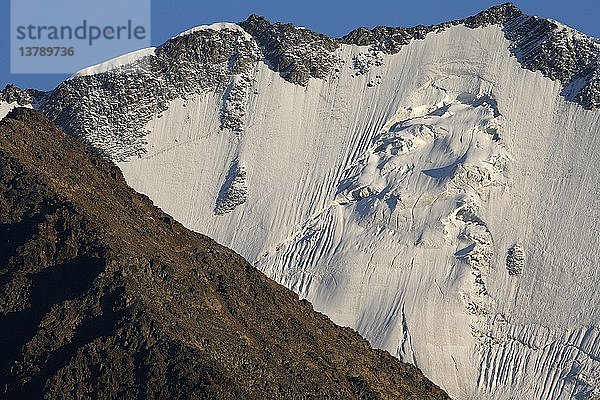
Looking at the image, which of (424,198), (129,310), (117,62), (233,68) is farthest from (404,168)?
(129,310)

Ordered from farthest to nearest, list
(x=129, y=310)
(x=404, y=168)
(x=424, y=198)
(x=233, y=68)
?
(x=233, y=68), (x=404, y=168), (x=424, y=198), (x=129, y=310)

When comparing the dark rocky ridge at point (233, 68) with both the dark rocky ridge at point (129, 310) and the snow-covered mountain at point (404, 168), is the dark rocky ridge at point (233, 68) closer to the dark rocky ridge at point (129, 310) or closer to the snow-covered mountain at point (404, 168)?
the snow-covered mountain at point (404, 168)

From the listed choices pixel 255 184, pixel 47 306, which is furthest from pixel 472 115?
pixel 47 306

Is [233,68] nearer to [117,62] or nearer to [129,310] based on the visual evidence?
[117,62]

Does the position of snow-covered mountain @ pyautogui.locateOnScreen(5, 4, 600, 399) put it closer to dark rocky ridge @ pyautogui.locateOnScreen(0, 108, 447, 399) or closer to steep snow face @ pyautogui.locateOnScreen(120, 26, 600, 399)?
steep snow face @ pyautogui.locateOnScreen(120, 26, 600, 399)

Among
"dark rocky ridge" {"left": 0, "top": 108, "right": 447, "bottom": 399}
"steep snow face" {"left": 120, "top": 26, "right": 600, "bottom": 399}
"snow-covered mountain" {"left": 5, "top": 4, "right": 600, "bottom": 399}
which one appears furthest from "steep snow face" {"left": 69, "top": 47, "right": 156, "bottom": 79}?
"dark rocky ridge" {"left": 0, "top": 108, "right": 447, "bottom": 399}

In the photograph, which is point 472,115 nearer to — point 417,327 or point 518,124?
point 518,124
